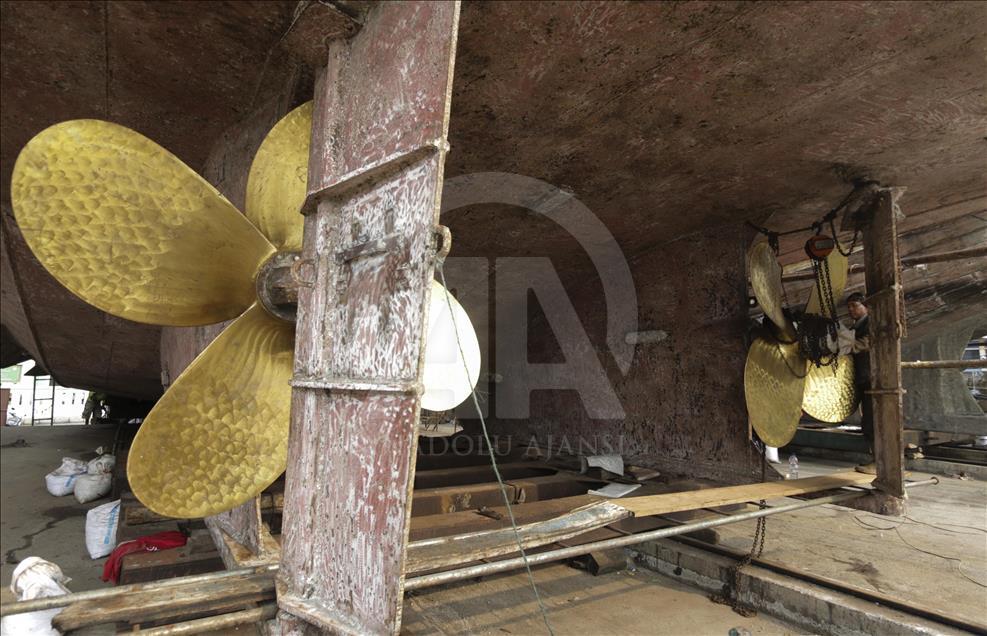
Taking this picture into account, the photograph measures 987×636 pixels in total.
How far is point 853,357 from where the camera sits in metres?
4.07

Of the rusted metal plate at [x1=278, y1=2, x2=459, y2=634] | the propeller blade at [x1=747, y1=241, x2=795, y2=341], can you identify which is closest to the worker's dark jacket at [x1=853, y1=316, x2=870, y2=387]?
the propeller blade at [x1=747, y1=241, x2=795, y2=341]

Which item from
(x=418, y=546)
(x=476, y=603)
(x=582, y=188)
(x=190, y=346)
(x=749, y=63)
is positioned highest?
(x=749, y=63)

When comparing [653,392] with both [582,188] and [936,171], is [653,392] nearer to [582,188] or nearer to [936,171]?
[582,188]

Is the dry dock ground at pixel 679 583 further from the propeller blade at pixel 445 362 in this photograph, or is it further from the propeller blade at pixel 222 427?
the propeller blade at pixel 222 427

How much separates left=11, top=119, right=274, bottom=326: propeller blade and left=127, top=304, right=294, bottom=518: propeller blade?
0.60ft

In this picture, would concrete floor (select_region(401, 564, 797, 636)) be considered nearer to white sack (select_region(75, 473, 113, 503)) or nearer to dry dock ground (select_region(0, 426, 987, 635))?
dry dock ground (select_region(0, 426, 987, 635))

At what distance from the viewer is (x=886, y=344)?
3.54 m

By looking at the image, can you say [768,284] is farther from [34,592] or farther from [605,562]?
[34,592]

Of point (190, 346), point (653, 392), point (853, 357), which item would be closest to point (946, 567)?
point (853, 357)

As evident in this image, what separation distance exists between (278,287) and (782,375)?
3.36 m

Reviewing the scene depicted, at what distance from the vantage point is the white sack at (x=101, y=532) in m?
3.77

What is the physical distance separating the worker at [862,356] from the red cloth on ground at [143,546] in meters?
4.22

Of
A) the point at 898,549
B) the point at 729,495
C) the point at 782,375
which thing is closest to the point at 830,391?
the point at 782,375

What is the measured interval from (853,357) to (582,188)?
2440 millimetres
